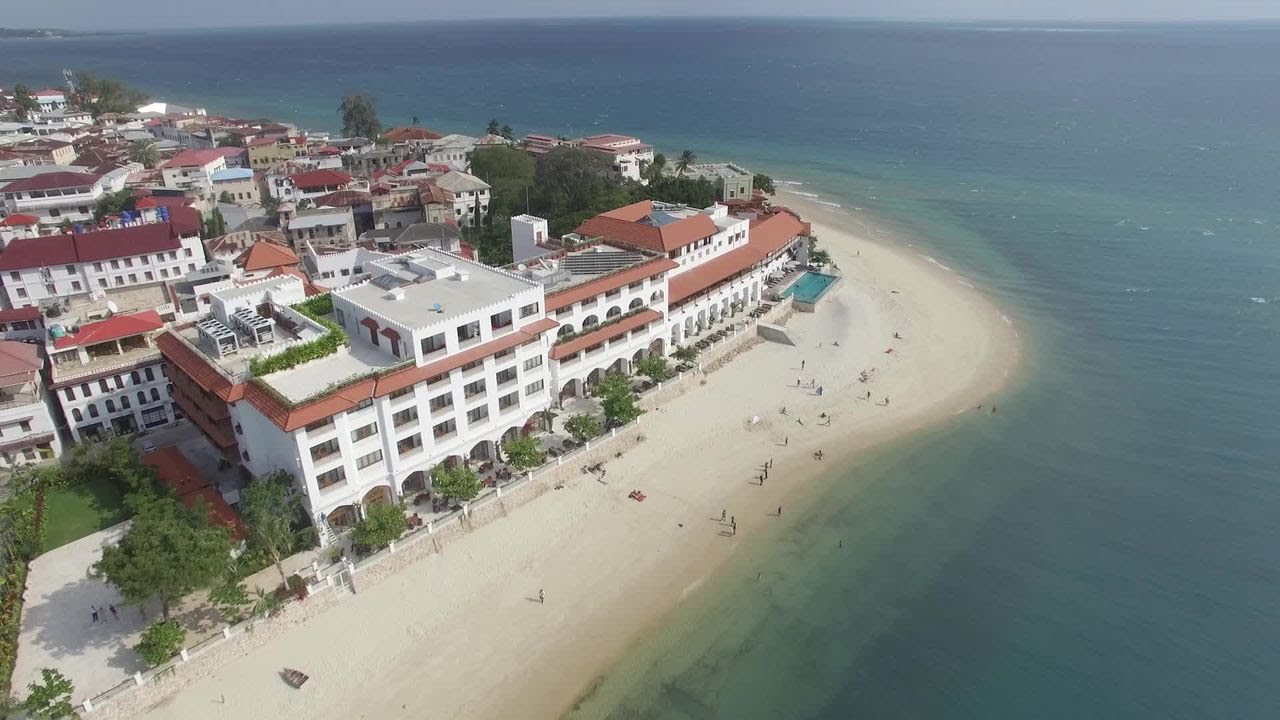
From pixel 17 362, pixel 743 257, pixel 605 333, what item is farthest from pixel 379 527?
pixel 743 257

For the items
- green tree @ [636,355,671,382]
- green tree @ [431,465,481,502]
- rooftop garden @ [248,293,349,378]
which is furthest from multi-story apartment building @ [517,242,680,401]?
rooftop garden @ [248,293,349,378]

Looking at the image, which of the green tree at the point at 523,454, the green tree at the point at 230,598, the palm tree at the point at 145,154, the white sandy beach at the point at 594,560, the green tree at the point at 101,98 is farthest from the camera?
the green tree at the point at 101,98

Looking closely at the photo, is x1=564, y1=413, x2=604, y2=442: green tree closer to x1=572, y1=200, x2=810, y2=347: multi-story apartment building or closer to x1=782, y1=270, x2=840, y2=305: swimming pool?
x1=572, y1=200, x2=810, y2=347: multi-story apartment building

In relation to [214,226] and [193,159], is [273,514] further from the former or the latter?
[193,159]

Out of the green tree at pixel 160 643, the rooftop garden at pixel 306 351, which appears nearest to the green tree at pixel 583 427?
the rooftop garden at pixel 306 351

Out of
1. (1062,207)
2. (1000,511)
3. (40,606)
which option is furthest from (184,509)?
(1062,207)

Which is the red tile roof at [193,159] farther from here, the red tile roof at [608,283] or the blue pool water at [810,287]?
the blue pool water at [810,287]

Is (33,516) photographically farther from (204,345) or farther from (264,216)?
(264,216)
